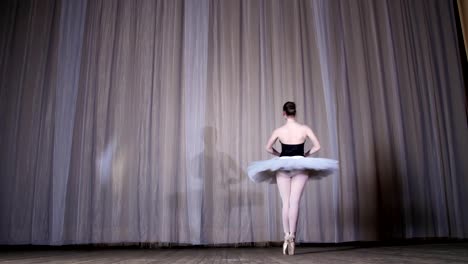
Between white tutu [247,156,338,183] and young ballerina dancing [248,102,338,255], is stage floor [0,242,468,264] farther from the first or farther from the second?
white tutu [247,156,338,183]

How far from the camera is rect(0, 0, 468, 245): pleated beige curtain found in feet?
15.8

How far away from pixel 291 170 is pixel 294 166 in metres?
0.10

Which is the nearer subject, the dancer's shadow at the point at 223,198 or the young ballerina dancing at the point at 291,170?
the young ballerina dancing at the point at 291,170

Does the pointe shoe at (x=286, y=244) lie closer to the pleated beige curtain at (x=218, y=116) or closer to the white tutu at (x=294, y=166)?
the white tutu at (x=294, y=166)

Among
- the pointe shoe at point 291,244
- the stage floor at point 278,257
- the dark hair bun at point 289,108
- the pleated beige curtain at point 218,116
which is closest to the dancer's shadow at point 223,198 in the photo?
the pleated beige curtain at point 218,116

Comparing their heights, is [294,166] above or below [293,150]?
below

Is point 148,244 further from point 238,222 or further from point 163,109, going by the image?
point 163,109

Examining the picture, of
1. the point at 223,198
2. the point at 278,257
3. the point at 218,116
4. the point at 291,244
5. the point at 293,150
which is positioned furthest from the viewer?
the point at 218,116

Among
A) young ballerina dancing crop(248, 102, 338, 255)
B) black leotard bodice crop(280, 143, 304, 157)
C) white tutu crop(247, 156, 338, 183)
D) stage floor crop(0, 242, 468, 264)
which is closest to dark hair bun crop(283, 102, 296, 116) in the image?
young ballerina dancing crop(248, 102, 338, 255)

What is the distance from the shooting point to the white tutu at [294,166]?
309cm

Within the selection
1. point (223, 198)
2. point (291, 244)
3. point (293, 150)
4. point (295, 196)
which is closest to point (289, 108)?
point (293, 150)

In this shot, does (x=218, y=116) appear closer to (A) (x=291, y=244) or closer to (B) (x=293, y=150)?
(B) (x=293, y=150)

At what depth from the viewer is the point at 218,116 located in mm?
5137

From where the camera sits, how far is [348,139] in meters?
5.11
